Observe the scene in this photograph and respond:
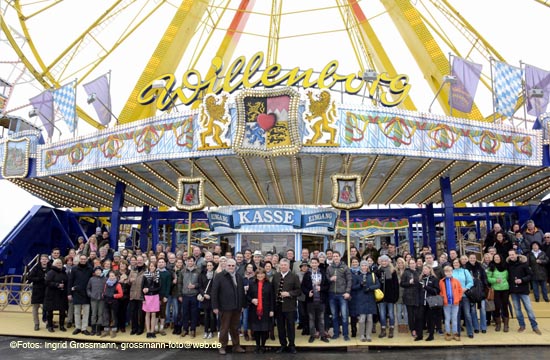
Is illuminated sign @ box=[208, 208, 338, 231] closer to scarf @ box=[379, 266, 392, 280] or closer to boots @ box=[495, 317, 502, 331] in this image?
scarf @ box=[379, 266, 392, 280]

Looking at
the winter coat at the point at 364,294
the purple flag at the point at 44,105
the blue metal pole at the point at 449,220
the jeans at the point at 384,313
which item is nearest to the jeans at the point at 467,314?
the jeans at the point at 384,313

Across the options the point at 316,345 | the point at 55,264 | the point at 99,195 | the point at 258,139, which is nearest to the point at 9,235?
the point at 99,195

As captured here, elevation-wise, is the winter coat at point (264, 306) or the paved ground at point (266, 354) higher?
the winter coat at point (264, 306)

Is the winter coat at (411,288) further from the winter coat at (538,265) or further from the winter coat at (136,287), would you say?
the winter coat at (136,287)

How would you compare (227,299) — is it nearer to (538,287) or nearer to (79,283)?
(79,283)

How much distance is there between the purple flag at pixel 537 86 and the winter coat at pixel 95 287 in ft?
56.3

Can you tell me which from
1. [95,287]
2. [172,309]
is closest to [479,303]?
[172,309]

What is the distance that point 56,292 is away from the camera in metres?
12.2

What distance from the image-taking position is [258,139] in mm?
15742

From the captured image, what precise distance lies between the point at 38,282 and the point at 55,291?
2.95 feet

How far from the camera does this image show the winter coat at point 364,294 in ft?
35.1

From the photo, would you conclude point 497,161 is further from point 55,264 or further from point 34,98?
point 34,98

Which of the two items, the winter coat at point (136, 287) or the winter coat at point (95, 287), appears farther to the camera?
the winter coat at point (95, 287)

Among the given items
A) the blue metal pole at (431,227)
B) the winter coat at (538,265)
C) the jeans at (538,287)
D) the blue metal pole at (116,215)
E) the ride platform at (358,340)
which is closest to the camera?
the ride platform at (358,340)
